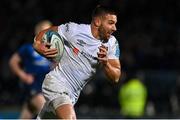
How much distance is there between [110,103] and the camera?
1736cm

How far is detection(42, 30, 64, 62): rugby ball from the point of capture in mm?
7945

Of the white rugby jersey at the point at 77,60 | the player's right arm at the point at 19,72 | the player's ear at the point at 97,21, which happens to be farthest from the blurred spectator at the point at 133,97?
the player's ear at the point at 97,21

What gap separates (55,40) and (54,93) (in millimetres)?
579

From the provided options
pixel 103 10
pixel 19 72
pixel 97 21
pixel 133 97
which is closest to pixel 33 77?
pixel 19 72

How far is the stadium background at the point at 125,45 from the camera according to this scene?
668 inches

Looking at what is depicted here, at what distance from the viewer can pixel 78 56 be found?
8.00m

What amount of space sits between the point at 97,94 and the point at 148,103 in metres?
1.21

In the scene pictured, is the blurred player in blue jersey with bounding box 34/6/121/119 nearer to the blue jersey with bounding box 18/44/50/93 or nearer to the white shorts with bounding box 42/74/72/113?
the white shorts with bounding box 42/74/72/113

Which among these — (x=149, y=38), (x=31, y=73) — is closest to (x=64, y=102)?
(x=31, y=73)

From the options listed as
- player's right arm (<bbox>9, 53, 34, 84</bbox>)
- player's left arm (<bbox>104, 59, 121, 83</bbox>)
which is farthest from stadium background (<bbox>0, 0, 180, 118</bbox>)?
player's left arm (<bbox>104, 59, 121, 83</bbox>)

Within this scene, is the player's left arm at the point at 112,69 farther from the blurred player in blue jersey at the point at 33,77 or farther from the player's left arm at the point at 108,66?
the blurred player in blue jersey at the point at 33,77

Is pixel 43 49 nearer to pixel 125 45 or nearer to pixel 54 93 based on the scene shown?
pixel 54 93

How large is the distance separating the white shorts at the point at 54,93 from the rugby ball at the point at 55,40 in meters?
0.26

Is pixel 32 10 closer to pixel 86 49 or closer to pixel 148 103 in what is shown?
pixel 148 103
